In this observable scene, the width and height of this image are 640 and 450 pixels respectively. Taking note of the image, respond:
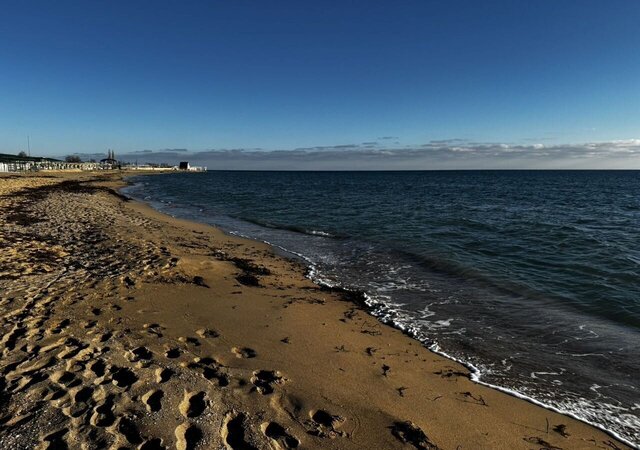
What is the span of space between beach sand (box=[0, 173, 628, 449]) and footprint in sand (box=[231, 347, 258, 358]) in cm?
2

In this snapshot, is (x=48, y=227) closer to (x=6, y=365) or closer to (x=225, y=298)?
(x=225, y=298)

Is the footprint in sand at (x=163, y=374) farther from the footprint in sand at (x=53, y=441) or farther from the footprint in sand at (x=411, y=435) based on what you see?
the footprint in sand at (x=411, y=435)

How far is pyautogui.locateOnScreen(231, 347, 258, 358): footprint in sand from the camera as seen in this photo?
20.8 feet

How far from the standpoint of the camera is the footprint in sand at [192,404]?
15.0ft

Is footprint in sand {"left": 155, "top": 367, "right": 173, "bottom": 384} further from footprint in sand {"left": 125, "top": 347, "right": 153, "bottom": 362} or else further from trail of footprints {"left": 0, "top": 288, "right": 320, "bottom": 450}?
footprint in sand {"left": 125, "top": 347, "right": 153, "bottom": 362}

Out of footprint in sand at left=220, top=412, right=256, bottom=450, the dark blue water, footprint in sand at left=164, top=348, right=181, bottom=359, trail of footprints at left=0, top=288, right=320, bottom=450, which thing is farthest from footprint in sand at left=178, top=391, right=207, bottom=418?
the dark blue water

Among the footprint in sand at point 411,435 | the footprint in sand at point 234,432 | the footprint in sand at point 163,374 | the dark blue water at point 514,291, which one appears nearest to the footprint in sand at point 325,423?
the footprint in sand at point 411,435

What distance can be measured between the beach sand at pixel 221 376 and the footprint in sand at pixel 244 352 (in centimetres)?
2

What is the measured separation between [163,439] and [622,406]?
22.4 ft

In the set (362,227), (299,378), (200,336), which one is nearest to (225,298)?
(200,336)

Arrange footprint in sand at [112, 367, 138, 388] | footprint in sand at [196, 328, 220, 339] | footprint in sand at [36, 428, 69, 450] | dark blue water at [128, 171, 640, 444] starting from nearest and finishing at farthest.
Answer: footprint in sand at [36, 428, 69, 450]
footprint in sand at [112, 367, 138, 388]
dark blue water at [128, 171, 640, 444]
footprint in sand at [196, 328, 220, 339]

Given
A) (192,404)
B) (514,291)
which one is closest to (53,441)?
(192,404)

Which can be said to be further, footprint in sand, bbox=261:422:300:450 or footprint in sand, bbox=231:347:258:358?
footprint in sand, bbox=231:347:258:358

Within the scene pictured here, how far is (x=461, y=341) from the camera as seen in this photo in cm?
786
